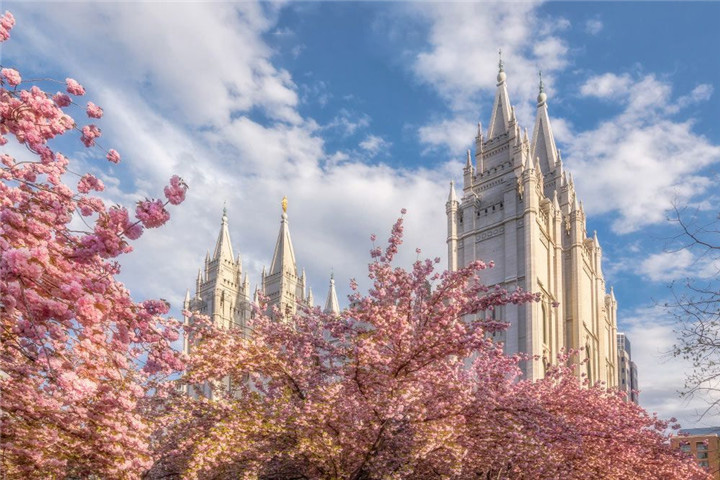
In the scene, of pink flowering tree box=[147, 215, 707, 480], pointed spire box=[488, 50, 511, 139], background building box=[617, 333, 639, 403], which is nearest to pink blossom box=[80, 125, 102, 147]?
pink flowering tree box=[147, 215, 707, 480]

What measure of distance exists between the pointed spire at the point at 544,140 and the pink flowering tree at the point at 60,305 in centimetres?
5778

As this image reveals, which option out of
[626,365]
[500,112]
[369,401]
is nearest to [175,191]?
[369,401]

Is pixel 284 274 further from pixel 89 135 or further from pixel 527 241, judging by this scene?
pixel 89 135

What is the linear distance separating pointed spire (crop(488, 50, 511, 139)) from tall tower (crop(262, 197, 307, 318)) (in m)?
→ 42.9

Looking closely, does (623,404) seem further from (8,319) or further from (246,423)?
(8,319)

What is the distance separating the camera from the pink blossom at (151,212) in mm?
6777

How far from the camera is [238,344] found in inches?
551

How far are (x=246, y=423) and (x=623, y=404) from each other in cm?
2000

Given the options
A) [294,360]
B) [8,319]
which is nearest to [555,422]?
[294,360]

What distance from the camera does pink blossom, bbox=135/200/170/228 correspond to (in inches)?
267

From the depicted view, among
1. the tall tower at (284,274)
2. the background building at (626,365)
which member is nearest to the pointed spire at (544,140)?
the tall tower at (284,274)

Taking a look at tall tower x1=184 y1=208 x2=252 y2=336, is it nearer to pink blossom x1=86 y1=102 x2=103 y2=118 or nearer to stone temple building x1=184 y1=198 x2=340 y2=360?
stone temple building x1=184 y1=198 x2=340 y2=360

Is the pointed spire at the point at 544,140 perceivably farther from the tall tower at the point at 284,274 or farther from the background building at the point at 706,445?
the tall tower at the point at 284,274

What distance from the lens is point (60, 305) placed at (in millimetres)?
6480
